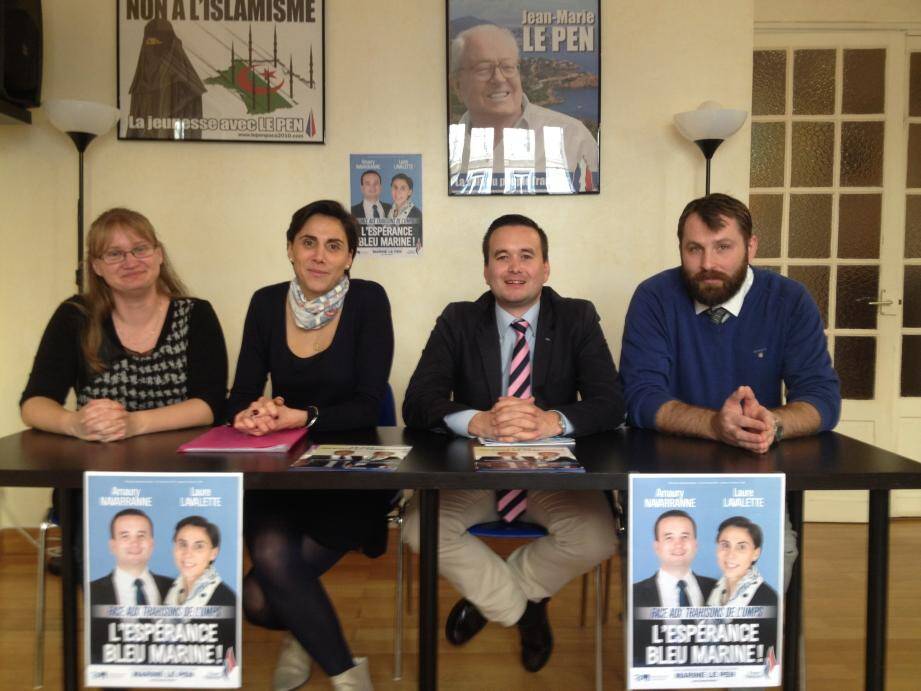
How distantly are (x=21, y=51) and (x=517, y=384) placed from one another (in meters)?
2.56

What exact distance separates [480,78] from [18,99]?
1.97m

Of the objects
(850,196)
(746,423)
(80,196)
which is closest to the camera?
(746,423)

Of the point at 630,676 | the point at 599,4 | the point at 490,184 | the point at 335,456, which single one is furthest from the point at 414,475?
the point at 599,4

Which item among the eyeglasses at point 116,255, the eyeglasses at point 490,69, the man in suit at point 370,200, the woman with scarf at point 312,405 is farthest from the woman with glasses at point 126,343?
the eyeglasses at point 490,69

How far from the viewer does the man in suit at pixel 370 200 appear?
3.47m

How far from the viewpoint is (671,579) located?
4.79ft

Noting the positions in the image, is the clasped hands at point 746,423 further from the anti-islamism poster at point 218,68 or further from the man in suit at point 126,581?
the anti-islamism poster at point 218,68

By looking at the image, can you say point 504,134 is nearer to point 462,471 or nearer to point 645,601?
point 462,471

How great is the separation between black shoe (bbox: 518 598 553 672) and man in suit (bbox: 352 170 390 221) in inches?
75.9

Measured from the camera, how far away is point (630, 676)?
1.45 meters

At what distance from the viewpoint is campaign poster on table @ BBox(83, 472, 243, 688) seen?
4.82ft

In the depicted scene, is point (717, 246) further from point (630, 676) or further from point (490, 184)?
point (490, 184)

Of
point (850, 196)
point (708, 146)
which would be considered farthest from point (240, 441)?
point (850, 196)

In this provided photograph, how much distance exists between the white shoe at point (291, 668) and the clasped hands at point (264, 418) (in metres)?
0.67
